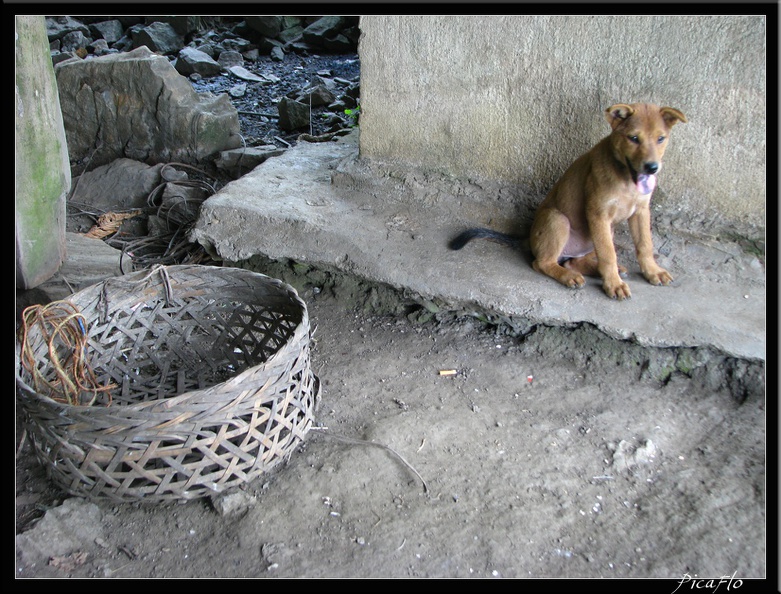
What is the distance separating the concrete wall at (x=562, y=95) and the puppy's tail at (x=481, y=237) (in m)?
0.27

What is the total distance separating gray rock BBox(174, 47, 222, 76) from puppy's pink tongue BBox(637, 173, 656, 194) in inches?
313

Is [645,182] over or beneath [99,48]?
beneath

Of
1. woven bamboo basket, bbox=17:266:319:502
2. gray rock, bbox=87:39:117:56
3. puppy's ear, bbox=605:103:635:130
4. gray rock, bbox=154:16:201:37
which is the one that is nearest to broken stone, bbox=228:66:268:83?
gray rock, bbox=154:16:201:37

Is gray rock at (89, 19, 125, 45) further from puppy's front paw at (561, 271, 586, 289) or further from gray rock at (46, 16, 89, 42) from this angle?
puppy's front paw at (561, 271, 586, 289)

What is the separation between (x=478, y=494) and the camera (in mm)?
2934

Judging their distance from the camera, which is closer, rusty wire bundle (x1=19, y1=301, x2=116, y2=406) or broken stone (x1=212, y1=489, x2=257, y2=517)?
broken stone (x1=212, y1=489, x2=257, y2=517)

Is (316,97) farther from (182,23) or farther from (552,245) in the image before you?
(552,245)

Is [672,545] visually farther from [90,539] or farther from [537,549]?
[90,539]

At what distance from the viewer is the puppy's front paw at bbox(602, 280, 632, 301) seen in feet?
11.6

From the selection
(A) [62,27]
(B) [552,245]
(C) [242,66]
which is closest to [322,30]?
(C) [242,66]

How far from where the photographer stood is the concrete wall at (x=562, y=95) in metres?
3.49

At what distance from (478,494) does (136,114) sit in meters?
4.95

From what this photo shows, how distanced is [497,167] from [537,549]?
238 centimetres
